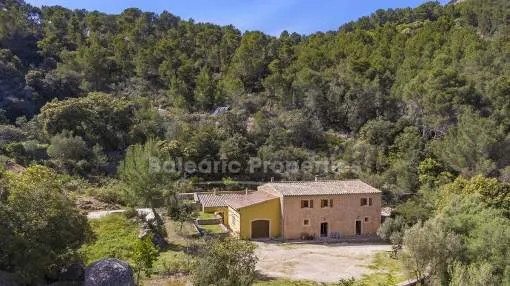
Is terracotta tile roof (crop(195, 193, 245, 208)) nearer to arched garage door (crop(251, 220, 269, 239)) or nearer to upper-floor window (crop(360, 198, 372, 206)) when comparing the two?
arched garage door (crop(251, 220, 269, 239))

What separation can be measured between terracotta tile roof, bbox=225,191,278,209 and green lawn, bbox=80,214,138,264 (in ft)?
26.8

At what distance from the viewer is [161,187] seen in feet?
104

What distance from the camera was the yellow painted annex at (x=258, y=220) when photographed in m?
34.0

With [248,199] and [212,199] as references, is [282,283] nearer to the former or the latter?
[248,199]

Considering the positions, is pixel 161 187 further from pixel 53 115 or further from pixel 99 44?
pixel 99 44

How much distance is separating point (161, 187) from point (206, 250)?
14.3 meters

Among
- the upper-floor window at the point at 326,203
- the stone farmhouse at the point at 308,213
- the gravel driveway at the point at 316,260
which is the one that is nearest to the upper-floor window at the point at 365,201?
the stone farmhouse at the point at 308,213

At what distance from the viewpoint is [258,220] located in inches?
1361

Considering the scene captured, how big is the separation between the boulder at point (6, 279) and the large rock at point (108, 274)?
2.26m

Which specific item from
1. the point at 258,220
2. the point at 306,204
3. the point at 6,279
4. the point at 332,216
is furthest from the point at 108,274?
the point at 332,216

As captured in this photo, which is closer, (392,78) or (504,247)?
(504,247)

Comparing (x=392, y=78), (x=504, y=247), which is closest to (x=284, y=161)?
(x=392, y=78)

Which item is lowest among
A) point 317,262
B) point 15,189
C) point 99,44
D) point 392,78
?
point 317,262

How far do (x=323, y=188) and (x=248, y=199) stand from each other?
533 centimetres
